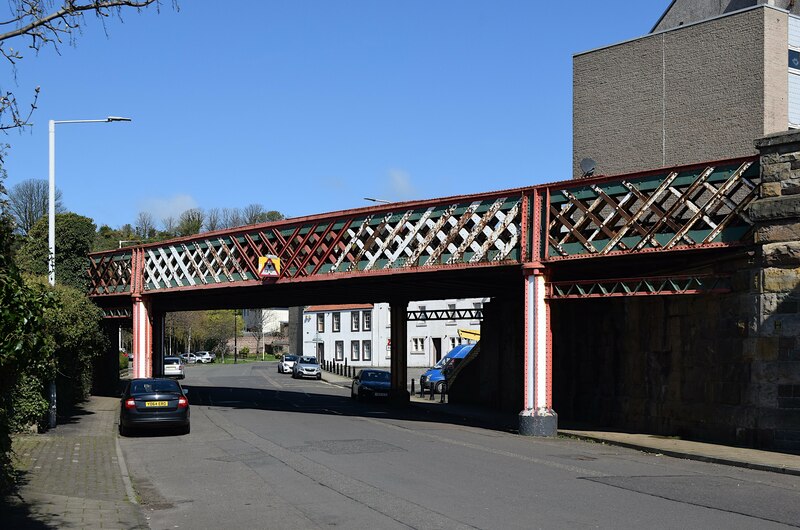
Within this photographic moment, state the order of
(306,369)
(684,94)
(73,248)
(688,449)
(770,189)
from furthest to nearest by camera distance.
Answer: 1. (306,369)
2. (73,248)
3. (684,94)
4. (770,189)
5. (688,449)

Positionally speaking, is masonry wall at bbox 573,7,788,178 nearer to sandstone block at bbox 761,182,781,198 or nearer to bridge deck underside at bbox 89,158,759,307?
bridge deck underside at bbox 89,158,759,307

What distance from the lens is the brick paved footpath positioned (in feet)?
34.8

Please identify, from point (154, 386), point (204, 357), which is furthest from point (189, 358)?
point (154, 386)

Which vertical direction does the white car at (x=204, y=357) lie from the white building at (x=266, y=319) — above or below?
below

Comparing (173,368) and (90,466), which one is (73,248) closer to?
(173,368)

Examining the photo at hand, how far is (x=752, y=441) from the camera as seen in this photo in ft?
62.2

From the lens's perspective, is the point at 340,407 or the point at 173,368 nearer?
the point at 340,407

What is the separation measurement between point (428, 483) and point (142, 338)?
88.2 feet

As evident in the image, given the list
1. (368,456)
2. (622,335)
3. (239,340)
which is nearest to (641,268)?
(622,335)

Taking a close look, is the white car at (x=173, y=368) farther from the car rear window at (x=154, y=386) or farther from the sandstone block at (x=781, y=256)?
the sandstone block at (x=781, y=256)

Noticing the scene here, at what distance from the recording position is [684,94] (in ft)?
112

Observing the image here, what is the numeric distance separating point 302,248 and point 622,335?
12.0 metres

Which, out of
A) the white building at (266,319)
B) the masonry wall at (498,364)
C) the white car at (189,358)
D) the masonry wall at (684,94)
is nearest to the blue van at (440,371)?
the masonry wall at (498,364)

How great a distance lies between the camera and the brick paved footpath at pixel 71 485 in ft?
34.8
